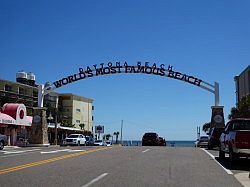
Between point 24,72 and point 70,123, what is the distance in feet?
56.5

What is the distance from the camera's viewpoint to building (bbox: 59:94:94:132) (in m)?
109

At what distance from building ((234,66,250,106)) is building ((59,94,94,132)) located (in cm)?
4058

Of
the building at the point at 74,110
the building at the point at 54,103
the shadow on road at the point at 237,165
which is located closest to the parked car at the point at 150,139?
the building at the point at 54,103

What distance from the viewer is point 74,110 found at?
10969cm

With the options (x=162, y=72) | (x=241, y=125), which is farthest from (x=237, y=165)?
(x=162, y=72)

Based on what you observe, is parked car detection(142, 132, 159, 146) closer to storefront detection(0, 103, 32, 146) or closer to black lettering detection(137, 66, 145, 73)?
black lettering detection(137, 66, 145, 73)

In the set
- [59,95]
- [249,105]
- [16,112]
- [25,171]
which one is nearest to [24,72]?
[59,95]

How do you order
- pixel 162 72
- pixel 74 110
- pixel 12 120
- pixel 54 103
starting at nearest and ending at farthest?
pixel 162 72 → pixel 12 120 → pixel 54 103 → pixel 74 110

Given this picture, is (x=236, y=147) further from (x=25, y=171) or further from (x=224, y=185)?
(x=25, y=171)

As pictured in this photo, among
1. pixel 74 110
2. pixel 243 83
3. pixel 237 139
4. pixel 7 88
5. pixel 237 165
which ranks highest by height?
pixel 243 83

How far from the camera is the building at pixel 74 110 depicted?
109m

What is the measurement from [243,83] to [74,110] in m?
46.2

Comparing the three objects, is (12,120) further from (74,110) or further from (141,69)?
(74,110)

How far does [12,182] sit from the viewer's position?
1254cm
